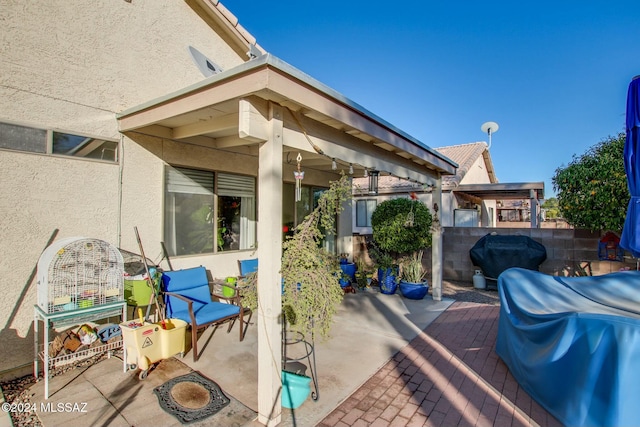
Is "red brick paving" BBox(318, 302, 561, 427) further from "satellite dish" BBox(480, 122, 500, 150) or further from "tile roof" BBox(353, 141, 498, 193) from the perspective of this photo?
"satellite dish" BBox(480, 122, 500, 150)

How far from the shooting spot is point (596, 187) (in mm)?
6191

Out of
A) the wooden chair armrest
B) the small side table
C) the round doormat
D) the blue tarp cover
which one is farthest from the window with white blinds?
the blue tarp cover

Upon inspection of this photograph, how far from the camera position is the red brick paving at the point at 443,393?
2770 millimetres

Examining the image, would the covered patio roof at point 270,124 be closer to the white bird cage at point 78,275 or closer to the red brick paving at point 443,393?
the red brick paving at point 443,393

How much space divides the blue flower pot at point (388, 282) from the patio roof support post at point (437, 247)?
854 mm

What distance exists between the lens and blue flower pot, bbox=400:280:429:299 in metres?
6.68

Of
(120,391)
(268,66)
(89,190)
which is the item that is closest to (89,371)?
(120,391)

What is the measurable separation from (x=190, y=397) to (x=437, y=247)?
5.57 metres

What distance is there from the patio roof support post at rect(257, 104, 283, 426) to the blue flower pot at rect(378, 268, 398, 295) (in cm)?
472

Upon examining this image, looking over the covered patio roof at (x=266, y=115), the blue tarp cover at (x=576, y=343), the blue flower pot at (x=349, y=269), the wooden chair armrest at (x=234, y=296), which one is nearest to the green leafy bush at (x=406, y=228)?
the blue flower pot at (x=349, y=269)

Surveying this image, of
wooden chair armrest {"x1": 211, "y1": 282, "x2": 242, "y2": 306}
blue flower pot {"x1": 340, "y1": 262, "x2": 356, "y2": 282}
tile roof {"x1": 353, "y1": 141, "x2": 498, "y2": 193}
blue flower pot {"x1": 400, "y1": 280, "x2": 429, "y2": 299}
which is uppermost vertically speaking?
tile roof {"x1": 353, "y1": 141, "x2": 498, "y2": 193}

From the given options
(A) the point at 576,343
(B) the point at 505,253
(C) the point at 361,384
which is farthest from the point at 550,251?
(C) the point at 361,384

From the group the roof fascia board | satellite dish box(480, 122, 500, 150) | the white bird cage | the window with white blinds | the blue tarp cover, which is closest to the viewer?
the blue tarp cover

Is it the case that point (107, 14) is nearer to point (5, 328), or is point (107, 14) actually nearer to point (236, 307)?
point (5, 328)
